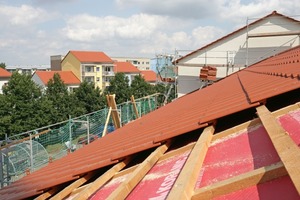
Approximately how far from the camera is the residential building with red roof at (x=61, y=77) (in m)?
48.9

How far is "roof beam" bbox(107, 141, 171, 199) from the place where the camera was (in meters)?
1.81

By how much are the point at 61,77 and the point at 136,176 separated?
167ft

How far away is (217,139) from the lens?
2293 mm

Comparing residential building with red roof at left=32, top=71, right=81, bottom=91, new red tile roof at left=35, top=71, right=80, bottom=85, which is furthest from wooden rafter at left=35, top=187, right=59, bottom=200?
new red tile roof at left=35, top=71, right=80, bottom=85

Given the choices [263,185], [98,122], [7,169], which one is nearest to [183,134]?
[263,185]

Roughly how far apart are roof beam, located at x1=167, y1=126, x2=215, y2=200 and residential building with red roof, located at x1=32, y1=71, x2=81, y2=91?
48.0 m

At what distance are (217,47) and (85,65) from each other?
124 ft

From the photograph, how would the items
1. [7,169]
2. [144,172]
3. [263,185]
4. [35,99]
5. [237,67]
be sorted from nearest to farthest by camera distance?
[263,185] → [144,172] → [7,169] → [237,67] → [35,99]

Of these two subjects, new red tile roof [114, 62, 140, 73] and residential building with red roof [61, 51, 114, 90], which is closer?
residential building with red roof [61, 51, 114, 90]

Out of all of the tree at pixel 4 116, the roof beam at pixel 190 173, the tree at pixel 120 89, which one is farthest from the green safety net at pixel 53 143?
the tree at pixel 120 89

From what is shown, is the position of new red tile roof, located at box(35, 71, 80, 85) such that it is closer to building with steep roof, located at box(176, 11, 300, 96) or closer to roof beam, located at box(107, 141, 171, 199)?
building with steep roof, located at box(176, 11, 300, 96)

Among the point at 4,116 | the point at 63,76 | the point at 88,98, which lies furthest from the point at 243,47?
the point at 63,76

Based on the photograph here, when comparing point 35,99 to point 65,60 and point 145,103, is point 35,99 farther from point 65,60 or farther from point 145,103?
point 65,60

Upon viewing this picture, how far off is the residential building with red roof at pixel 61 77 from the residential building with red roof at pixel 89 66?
55.2 inches
